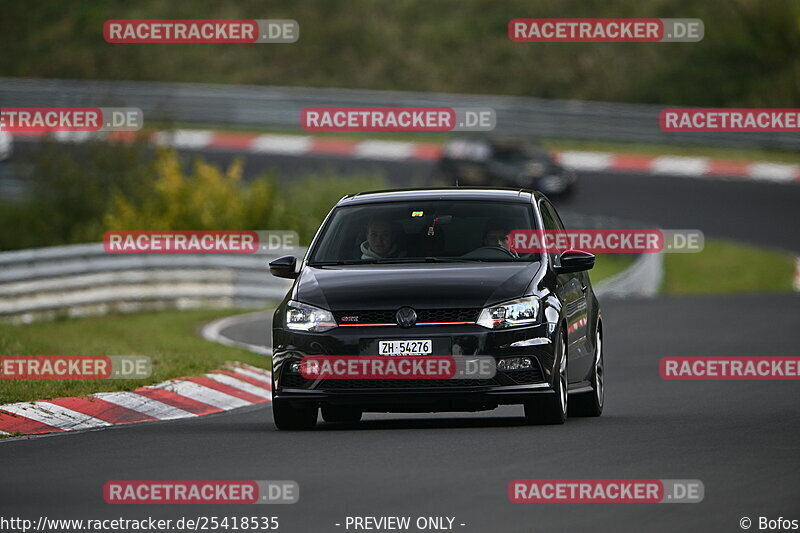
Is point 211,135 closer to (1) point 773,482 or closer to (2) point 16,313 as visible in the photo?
(2) point 16,313

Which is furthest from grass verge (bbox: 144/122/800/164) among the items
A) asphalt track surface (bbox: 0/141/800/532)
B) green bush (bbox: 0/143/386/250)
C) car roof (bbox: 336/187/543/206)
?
car roof (bbox: 336/187/543/206)

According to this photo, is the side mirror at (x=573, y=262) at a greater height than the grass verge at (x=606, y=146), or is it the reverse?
the grass verge at (x=606, y=146)

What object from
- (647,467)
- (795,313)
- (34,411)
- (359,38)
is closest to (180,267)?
(795,313)

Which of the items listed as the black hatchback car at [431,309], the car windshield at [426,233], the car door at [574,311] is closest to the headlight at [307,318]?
the black hatchback car at [431,309]

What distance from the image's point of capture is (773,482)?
9258mm

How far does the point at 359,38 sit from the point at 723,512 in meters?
52.9

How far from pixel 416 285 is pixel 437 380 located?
0.65 meters

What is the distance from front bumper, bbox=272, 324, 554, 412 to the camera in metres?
11.5

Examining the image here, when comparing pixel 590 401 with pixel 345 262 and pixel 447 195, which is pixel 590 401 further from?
pixel 345 262

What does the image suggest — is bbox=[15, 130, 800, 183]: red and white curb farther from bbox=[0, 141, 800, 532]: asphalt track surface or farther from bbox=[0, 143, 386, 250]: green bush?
bbox=[0, 141, 800, 532]: asphalt track surface

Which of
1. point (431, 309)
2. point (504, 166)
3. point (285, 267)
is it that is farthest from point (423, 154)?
point (431, 309)

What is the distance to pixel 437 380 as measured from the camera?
37.8 feet

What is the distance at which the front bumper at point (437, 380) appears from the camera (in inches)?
453

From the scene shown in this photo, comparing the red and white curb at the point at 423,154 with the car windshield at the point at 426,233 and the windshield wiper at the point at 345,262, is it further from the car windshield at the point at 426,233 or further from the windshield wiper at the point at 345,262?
the windshield wiper at the point at 345,262
